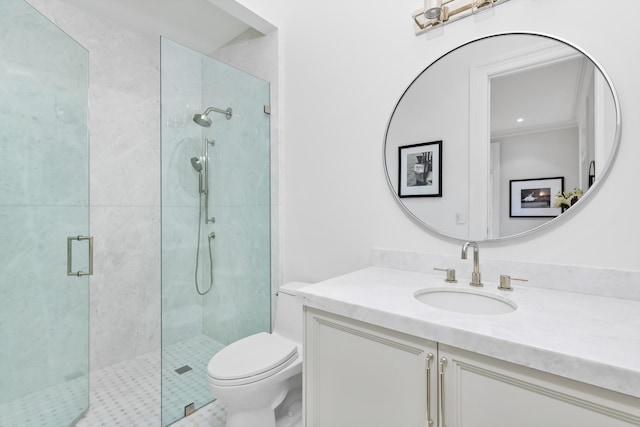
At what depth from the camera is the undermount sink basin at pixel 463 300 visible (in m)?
1.13

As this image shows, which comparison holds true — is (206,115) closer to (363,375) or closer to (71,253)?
(71,253)

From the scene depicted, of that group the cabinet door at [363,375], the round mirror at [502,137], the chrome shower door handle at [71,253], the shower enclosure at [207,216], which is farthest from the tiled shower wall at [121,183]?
the round mirror at [502,137]

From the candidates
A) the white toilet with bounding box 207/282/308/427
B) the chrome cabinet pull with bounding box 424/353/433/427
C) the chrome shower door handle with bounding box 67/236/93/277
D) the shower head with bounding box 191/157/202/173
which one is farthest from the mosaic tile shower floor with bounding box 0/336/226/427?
the chrome cabinet pull with bounding box 424/353/433/427

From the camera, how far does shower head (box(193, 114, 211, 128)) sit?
1.71 metres

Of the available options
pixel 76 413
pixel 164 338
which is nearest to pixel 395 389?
pixel 164 338

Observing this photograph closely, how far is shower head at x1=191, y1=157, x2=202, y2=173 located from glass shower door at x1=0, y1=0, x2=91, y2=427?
24.9 inches

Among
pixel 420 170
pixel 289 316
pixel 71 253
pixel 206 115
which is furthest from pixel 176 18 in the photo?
pixel 289 316

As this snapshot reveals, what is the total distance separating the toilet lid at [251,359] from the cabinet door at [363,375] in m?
0.33

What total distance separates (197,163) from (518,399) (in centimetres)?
170

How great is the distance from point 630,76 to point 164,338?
7.33 ft

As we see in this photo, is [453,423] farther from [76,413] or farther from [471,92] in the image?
[76,413]

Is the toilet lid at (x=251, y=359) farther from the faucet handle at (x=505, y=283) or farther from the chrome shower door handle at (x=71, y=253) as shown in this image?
the faucet handle at (x=505, y=283)

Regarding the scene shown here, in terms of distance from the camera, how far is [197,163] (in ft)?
5.70

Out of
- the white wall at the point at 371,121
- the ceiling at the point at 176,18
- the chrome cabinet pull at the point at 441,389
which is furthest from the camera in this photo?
the ceiling at the point at 176,18
